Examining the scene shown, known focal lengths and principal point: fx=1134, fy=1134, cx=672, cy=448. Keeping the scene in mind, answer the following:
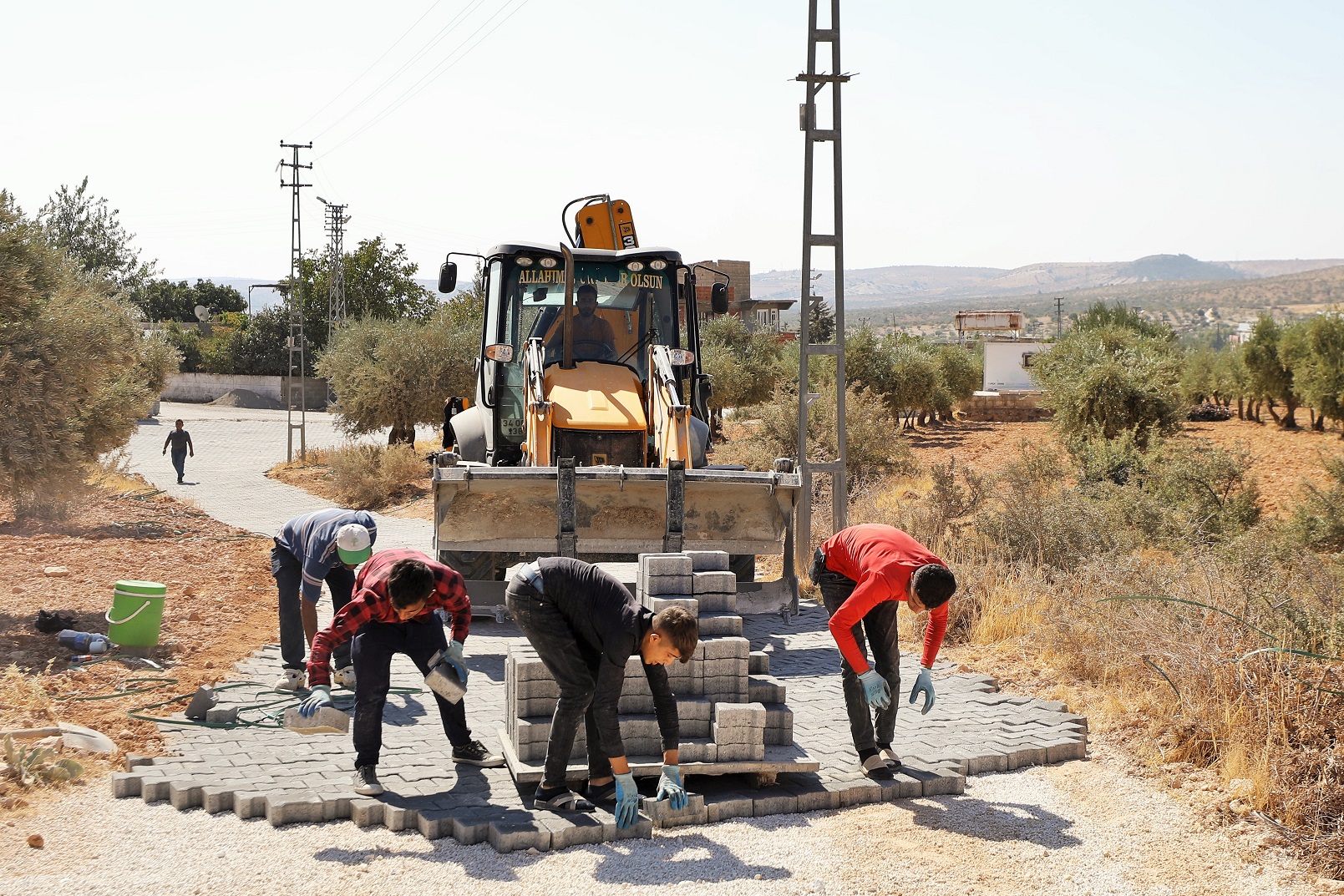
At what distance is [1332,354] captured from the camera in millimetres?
31375

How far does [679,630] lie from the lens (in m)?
5.23

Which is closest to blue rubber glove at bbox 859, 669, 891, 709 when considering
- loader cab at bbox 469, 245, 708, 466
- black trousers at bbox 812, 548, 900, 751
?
black trousers at bbox 812, 548, 900, 751

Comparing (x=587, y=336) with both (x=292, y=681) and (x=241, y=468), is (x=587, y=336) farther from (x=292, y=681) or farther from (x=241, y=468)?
(x=241, y=468)

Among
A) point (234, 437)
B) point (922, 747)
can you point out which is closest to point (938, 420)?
point (234, 437)

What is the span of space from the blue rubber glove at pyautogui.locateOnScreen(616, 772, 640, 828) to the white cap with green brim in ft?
7.83

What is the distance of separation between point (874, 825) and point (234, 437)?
3638cm

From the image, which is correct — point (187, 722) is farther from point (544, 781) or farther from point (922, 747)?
point (922, 747)

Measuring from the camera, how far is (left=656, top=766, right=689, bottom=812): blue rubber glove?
5.64m

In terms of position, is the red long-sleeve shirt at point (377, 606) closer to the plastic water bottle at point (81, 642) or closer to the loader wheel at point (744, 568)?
the plastic water bottle at point (81, 642)

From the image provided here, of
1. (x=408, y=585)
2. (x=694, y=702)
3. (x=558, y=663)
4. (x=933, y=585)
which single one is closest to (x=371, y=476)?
(x=694, y=702)

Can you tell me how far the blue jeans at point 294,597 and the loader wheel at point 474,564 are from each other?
1689mm

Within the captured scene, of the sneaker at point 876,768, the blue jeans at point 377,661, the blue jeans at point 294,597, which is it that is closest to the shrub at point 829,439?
the blue jeans at point 294,597

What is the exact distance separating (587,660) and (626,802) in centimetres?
72

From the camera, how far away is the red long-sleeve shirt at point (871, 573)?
5.99 meters
